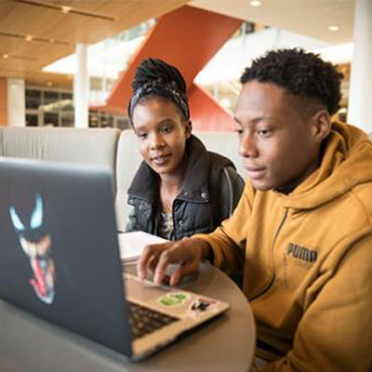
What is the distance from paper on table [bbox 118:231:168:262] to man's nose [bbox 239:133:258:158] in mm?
326

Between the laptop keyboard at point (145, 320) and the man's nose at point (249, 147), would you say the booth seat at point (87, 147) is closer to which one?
the man's nose at point (249, 147)

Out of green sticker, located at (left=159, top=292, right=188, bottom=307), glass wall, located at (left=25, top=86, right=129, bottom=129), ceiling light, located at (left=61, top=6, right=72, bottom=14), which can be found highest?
ceiling light, located at (left=61, top=6, right=72, bottom=14)

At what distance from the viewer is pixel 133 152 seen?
8.18ft

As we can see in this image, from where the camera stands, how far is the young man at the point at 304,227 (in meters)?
0.70

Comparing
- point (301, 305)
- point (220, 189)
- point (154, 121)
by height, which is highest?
point (154, 121)

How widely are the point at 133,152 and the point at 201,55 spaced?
5.62 metres

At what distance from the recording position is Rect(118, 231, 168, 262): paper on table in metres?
0.94

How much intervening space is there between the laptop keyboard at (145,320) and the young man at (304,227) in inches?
5.4

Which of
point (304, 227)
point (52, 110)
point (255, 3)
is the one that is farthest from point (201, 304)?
point (52, 110)

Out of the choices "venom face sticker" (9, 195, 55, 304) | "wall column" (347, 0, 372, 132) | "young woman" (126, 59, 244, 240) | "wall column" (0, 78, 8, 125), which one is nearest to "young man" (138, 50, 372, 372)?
"venom face sticker" (9, 195, 55, 304)

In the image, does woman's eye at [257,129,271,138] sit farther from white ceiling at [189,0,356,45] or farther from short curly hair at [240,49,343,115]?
white ceiling at [189,0,356,45]

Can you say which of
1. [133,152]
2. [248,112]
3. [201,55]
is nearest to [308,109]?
[248,112]

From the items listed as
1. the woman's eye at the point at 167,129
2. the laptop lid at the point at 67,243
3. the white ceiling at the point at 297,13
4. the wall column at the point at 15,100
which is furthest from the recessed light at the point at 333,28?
the wall column at the point at 15,100

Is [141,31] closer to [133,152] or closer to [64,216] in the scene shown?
[133,152]
